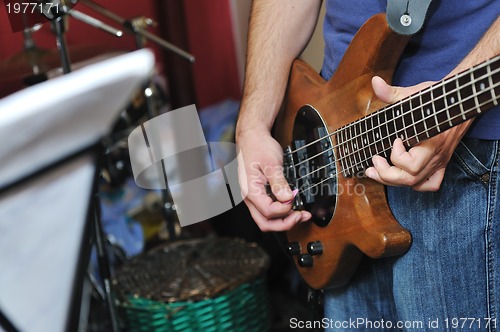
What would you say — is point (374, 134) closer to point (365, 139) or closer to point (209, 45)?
point (365, 139)

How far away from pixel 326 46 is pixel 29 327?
738 millimetres

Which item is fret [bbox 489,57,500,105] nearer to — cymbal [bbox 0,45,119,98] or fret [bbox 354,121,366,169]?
fret [bbox 354,121,366,169]

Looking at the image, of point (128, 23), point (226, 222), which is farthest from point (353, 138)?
point (226, 222)

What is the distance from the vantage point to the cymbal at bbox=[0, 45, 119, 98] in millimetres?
1415

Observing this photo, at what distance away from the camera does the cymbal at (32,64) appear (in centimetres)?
142

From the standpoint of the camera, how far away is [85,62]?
172 cm

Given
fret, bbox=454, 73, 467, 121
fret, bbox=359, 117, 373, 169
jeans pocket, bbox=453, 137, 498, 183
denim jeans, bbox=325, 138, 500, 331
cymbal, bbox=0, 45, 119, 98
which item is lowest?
denim jeans, bbox=325, 138, 500, 331

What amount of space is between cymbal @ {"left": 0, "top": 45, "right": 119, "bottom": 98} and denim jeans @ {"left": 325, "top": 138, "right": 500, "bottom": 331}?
90 centimetres

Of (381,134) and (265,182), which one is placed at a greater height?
(381,134)

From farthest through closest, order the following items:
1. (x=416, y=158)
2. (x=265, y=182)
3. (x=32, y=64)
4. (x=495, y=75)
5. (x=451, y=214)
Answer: (x=32, y=64), (x=265, y=182), (x=451, y=214), (x=416, y=158), (x=495, y=75)

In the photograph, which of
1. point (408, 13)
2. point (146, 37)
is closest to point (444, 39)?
point (408, 13)

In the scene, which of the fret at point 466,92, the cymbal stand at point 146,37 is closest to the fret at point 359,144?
the fret at point 466,92

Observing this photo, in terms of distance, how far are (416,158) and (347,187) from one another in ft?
0.73

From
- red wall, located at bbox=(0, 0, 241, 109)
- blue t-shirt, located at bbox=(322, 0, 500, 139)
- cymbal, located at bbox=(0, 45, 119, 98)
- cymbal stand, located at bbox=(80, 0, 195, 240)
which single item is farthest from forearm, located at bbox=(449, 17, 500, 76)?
red wall, located at bbox=(0, 0, 241, 109)
